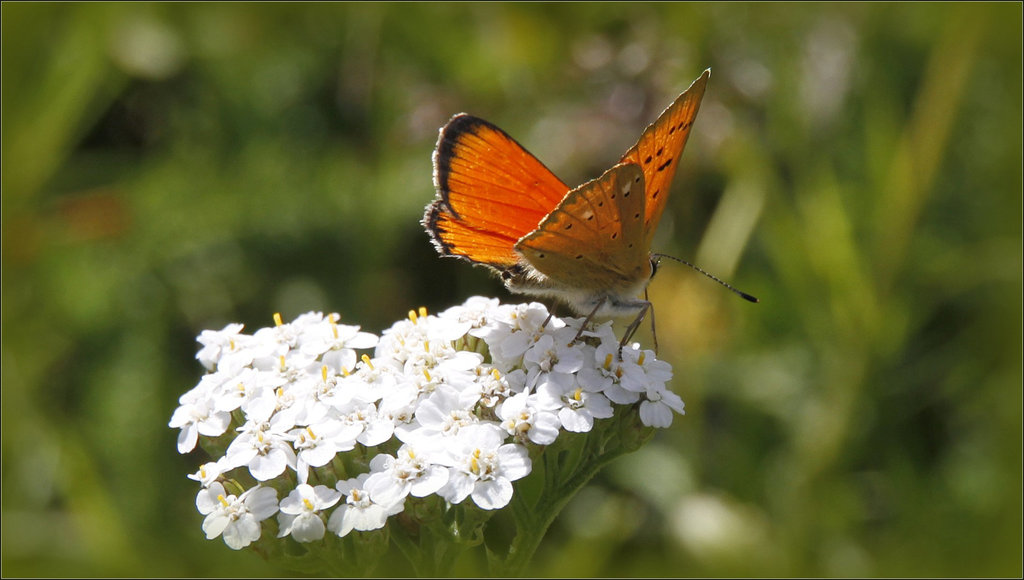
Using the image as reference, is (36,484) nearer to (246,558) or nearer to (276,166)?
(246,558)

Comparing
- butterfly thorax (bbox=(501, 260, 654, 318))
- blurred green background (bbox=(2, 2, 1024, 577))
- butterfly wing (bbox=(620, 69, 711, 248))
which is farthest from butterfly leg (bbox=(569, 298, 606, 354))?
blurred green background (bbox=(2, 2, 1024, 577))

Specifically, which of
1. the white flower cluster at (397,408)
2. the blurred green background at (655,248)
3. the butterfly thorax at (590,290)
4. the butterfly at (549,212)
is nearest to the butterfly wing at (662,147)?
the butterfly at (549,212)

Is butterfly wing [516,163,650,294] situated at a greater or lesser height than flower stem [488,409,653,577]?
greater

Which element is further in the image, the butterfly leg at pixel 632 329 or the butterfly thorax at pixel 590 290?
the butterfly thorax at pixel 590 290

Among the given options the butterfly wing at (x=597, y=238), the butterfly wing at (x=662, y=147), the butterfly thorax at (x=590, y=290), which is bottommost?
the butterfly thorax at (x=590, y=290)

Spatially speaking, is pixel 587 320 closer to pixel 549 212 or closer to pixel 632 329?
pixel 632 329

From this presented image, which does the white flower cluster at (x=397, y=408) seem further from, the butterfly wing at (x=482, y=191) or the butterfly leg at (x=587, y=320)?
the butterfly wing at (x=482, y=191)

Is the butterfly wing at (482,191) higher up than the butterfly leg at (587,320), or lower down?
higher up

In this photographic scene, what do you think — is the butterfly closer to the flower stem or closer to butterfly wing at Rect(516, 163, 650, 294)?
butterfly wing at Rect(516, 163, 650, 294)
